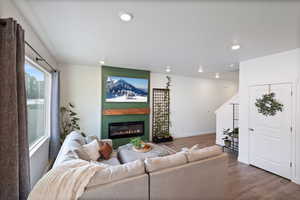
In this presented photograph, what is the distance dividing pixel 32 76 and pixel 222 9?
3257 millimetres

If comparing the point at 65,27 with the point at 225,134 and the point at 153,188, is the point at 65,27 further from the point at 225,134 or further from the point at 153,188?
the point at 225,134

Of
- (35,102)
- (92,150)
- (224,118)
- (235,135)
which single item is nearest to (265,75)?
(235,135)

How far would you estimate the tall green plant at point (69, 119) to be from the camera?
13.5 feet

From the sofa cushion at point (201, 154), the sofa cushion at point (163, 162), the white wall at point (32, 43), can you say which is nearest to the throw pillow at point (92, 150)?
the white wall at point (32, 43)

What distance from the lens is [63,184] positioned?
1.23m

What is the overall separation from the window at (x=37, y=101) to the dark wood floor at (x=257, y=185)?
3.79 m

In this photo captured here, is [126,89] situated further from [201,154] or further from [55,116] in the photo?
[201,154]

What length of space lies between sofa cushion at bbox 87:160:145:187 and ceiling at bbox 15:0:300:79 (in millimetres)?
1828

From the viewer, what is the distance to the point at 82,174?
131 centimetres

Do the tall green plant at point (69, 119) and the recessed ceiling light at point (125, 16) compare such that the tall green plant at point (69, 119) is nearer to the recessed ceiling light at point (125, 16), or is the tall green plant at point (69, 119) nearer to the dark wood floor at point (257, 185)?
the recessed ceiling light at point (125, 16)

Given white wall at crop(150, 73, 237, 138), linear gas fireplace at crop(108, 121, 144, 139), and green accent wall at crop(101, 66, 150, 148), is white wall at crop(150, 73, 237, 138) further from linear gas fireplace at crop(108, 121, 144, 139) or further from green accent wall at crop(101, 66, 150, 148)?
linear gas fireplace at crop(108, 121, 144, 139)

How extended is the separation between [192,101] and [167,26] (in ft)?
15.7

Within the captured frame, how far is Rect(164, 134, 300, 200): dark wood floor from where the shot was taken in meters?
2.27

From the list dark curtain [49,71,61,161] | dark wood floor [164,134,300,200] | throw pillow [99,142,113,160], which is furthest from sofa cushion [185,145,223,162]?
dark curtain [49,71,61,161]
